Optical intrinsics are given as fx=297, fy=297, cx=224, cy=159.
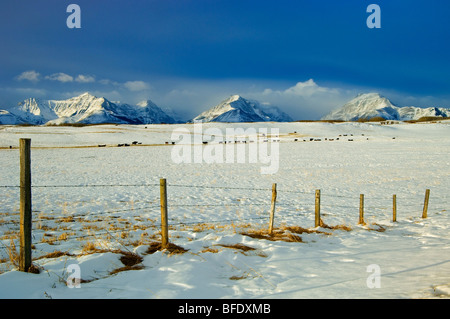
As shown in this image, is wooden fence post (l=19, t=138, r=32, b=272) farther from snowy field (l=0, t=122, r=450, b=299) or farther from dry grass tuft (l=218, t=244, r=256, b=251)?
dry grass tuft (l=218, t=244, r=256, b=251)

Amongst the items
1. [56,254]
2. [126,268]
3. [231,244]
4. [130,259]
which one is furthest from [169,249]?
[56,254]

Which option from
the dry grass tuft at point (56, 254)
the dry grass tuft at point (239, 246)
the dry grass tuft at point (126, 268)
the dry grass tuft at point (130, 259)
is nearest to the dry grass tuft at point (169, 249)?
the dry grass tuft at point (130, 259)

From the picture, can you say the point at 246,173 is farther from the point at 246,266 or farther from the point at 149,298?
the point at 149,298

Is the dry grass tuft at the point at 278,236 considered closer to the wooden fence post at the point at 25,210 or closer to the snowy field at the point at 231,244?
the snowy field at the point at 231,244

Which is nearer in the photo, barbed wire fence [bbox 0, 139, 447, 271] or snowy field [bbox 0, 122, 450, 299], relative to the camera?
snowy field [bbox 0, 122, 450, 299]

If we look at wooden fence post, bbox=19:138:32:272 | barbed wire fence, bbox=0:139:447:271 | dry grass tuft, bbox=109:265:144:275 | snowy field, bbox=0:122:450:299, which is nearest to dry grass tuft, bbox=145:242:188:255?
snowy field, bbox=0:122:450:299

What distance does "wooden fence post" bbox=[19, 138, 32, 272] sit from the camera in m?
5.79

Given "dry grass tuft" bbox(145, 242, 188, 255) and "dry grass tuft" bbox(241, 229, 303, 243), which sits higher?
"dry grass tuft" bbox(145, 242, 188, 255)

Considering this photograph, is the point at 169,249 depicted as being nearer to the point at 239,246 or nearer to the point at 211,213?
the point at 239,246

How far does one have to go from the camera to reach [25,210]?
5949 mm

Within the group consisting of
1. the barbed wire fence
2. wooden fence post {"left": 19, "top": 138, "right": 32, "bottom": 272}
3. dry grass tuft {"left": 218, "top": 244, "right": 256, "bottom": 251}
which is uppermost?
wooden fence post {"left": 19, "top": 138, "right": 32, "bottom": 272}
